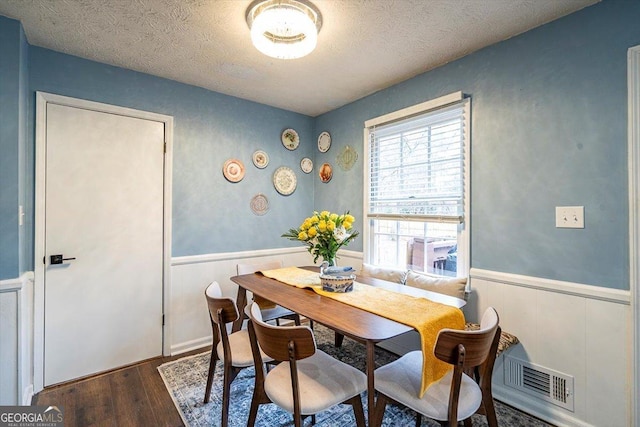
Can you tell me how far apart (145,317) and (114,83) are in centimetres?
199

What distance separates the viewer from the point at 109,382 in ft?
7.67

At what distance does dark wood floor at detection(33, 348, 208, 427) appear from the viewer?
1.90 meters

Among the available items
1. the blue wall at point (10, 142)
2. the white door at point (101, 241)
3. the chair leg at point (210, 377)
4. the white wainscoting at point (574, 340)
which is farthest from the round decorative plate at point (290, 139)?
the white wainscoting at point (574, 340)

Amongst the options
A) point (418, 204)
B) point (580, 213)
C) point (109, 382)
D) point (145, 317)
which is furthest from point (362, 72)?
point (109, 382)

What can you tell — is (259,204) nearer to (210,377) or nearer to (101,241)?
(101,241)

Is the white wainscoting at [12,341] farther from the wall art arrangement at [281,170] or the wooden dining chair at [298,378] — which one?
the wall art arrangement at [281,170]

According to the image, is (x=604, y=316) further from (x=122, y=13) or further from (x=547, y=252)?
(x=122, y=13)

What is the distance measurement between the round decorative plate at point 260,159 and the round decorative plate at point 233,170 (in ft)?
0.57

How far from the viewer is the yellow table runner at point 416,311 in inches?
55.4

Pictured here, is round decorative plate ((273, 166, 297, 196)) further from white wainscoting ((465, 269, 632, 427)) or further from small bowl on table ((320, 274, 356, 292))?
white wainscoting ((465, 269, 632, 427))

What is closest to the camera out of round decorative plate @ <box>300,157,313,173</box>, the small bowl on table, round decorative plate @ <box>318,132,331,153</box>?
the small bowl on table

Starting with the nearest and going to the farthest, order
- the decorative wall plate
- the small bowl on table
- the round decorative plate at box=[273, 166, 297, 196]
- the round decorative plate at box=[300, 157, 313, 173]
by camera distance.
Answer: the small bowl on table, the decorative wall plate, the round decorative plate at box=[273, 166, 297, 196], the round decorative plate at box=[300, 157, 313, 173]

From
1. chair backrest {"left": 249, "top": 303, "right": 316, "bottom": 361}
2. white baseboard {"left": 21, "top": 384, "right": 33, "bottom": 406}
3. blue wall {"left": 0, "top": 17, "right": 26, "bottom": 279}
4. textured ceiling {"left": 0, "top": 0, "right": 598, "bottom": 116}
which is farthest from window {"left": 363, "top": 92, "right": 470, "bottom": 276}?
white baseboard {"left": 21, "top": 384, "right": 33, "bottom": 406}

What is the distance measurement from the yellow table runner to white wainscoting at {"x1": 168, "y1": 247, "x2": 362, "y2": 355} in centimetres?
112
